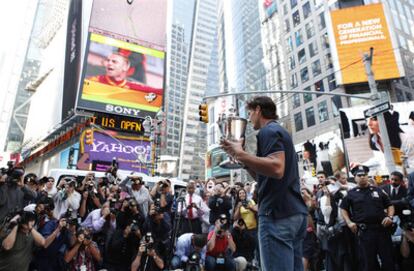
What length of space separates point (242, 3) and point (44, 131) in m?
49.1

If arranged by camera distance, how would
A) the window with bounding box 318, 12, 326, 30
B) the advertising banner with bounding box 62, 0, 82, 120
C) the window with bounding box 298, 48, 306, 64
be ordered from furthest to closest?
1. the window with bounding box 298, 48, 306, 64
2. the window with bounding box 318, 12, 326, 30
3. the advertising banner with bounding box 62, 0, 82, 120

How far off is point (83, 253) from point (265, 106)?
18.4ft

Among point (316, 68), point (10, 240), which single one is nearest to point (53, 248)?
point (10, 240)

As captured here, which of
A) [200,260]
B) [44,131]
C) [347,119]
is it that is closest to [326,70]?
[347,119]

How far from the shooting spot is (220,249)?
6727mm

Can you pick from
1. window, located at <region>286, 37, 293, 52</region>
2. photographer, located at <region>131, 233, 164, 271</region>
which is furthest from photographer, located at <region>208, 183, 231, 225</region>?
window, located at <region>286, 37, 293, 52</region>

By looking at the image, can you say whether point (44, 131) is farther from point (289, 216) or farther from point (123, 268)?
point (289, 216)

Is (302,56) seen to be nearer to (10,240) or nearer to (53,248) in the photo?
(53,248)

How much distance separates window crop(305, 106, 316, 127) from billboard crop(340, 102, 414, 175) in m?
13.9

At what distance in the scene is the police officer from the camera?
16.6 feet

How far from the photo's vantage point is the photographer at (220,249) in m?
6.59

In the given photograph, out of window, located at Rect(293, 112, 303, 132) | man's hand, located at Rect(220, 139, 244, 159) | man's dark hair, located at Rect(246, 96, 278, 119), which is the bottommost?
man's hand, located at Rect(220, 139, 244, 159)

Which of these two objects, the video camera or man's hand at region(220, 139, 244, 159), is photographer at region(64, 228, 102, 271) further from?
man's hand at region(220, 139, 244, 159)

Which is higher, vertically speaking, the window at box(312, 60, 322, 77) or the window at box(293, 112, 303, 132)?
the window at box(312, 60, 322, 77)
